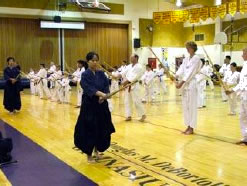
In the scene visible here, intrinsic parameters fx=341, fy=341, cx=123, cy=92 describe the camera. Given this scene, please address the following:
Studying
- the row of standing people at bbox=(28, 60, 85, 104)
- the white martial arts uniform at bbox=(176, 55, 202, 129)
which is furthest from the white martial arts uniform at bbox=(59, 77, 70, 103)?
the white martial arts uniform at bbox=(176, 55, 202, 129)

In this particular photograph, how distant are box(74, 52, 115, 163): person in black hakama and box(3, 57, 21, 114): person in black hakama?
5587 millimetres

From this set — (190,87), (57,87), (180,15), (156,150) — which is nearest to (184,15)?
(180,15)

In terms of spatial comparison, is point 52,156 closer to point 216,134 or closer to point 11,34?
point 216,134

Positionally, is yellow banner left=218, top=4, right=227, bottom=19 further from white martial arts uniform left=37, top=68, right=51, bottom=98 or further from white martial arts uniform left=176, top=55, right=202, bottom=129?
white martial arts uniform left=176, top=55, right=202, bottom=129

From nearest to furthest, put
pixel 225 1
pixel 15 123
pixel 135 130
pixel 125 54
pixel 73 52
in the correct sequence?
pixel 135 130 → pixel 15 123 → pixel 225 1 → pixel 73 52 → pixel 125 54

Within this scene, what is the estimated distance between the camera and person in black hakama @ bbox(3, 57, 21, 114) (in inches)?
393

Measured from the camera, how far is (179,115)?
952cm

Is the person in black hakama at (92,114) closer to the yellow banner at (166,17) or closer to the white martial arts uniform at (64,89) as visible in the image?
the white martial arts uniform at (64,89)

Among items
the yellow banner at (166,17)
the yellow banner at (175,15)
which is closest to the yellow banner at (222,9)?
the yellow banner at (175,15)

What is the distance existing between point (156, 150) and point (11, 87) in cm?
601

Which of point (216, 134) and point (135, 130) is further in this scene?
point (135, 130)

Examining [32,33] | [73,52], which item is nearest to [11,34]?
[32,33]

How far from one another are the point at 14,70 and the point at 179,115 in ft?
16.3

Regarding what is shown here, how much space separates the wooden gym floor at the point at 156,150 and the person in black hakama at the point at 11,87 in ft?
2.04
